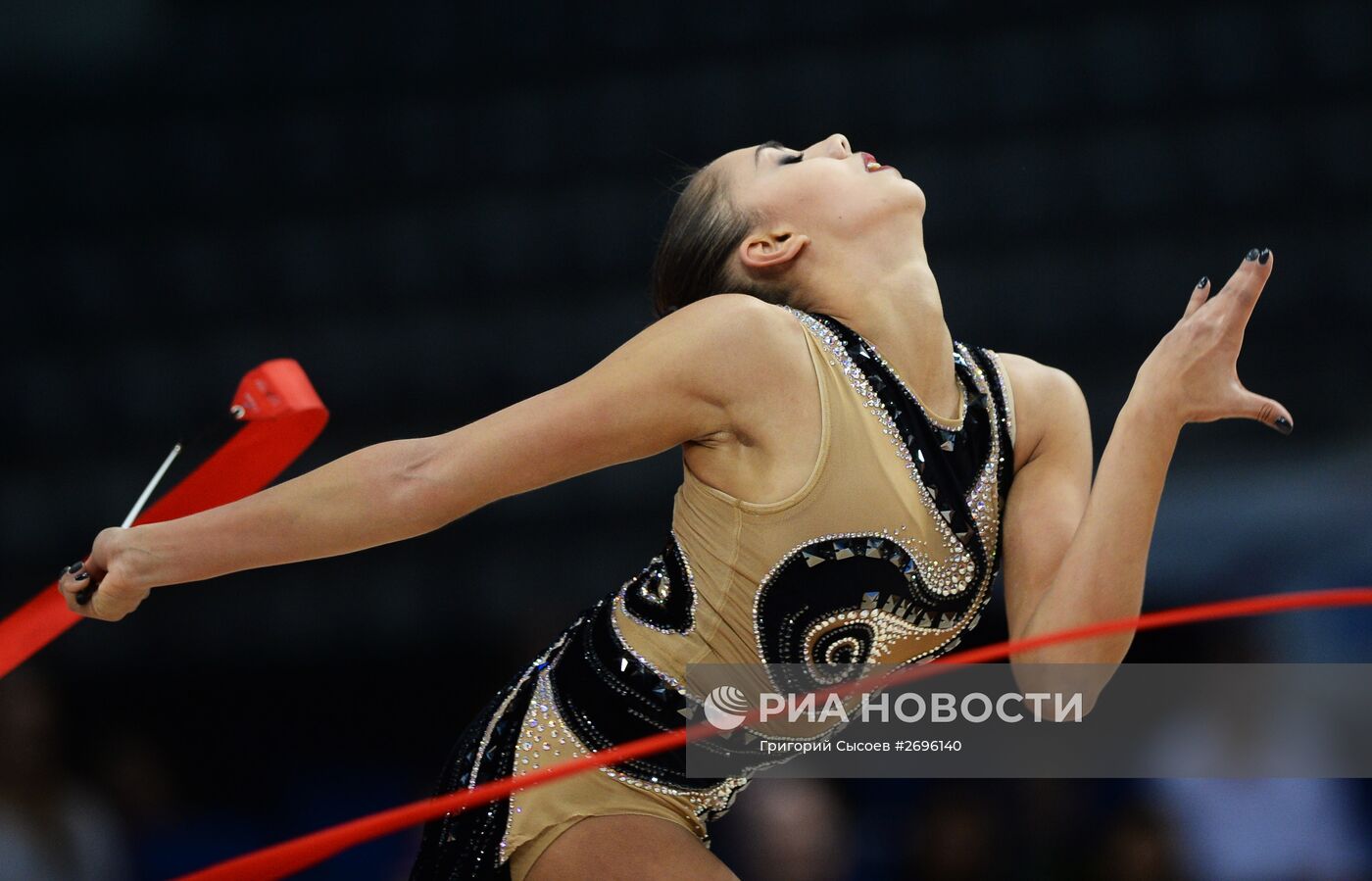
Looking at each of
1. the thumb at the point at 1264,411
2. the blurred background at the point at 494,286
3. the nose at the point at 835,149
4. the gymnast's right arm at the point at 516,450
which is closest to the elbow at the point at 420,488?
the gymnast's right arm at the point at 516,450

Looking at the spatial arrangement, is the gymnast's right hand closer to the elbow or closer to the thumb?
the elbow

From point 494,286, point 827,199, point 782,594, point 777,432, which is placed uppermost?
point 827,199

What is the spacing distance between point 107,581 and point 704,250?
1.74 ft

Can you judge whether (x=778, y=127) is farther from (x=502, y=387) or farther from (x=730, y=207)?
(x=730, y=207)

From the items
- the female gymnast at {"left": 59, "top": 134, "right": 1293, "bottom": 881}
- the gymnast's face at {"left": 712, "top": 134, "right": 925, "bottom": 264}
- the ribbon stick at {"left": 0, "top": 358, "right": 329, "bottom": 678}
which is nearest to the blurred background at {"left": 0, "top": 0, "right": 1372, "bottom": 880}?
the ribbon stick at {"left": 0, "top": 358, "right": 329, "bottom": 678}

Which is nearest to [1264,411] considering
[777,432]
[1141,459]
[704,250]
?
[1141,459]

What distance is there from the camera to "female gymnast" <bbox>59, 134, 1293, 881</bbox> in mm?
1079

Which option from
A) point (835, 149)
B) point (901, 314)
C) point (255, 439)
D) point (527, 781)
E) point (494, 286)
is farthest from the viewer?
point (494, 286)

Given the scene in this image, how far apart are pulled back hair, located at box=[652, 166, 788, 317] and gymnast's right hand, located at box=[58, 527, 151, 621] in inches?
18.8

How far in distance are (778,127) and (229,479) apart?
1.58 m

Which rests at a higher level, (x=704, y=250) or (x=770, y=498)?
(x=704, y=250)

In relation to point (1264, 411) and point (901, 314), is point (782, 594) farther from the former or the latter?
point (1264, 411)

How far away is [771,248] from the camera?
1216mm

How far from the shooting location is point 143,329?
287 cm
